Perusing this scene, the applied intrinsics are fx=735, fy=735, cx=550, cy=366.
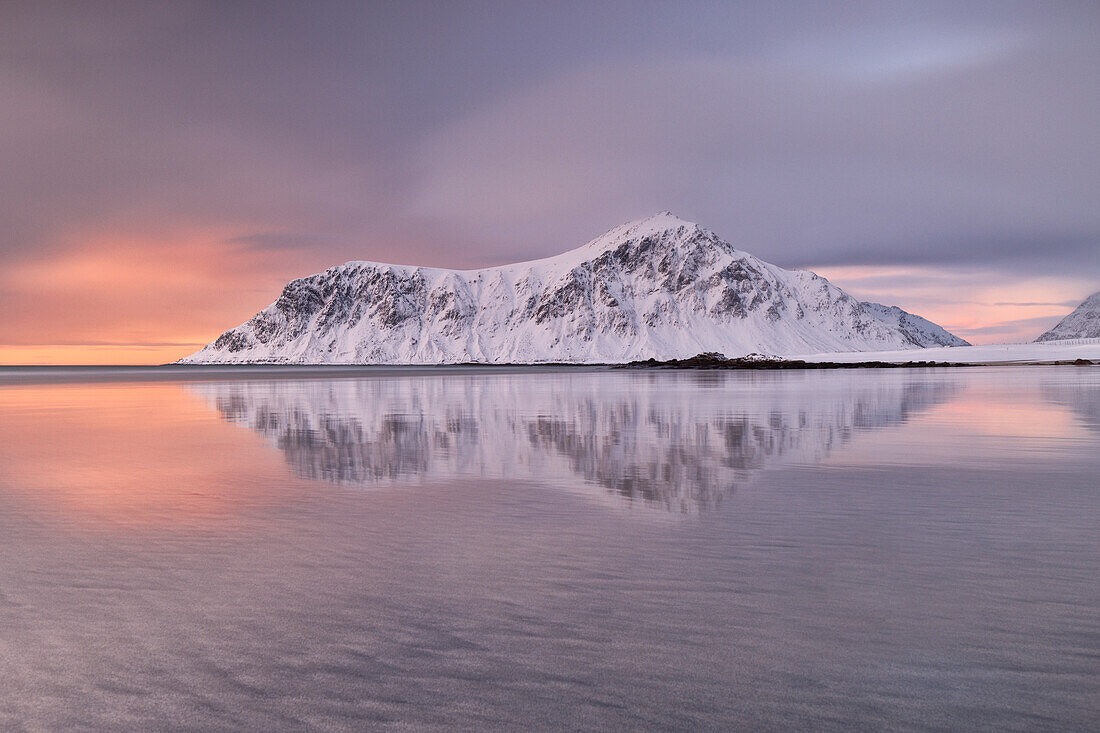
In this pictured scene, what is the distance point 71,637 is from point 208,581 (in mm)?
1648

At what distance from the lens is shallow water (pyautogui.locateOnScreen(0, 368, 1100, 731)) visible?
5.26 meters

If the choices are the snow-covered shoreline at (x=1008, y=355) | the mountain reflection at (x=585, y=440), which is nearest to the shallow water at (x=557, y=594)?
the mountain reflection at (x=585, y=440)

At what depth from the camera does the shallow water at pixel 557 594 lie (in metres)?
5.26

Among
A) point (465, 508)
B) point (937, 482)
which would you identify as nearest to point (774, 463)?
point (937, 482)

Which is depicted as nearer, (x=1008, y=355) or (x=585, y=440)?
(x=585, y=440)

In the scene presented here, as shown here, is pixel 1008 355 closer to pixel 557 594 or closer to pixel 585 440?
pixel 585 440

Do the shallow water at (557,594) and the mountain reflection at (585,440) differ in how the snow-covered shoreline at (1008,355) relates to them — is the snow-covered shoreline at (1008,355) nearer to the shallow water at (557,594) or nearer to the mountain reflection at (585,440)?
the mountain reflection at (585,440)

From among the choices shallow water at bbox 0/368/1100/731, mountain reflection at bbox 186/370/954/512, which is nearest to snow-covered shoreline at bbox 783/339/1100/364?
mountain reflection at bbox 186/370/954/512

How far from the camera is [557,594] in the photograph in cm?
750

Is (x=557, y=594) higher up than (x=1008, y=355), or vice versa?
(x=1008, y=355)

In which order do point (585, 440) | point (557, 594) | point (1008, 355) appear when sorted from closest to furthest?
point (557, 594) < point (585, 440) < point (1008, 355)

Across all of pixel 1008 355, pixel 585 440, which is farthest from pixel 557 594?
pixel 1008 355

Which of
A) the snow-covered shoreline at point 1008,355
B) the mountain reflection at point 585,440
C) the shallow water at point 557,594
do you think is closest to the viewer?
the shallow water at point 557,594

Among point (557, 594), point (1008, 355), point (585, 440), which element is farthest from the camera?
point (1008, 355)
